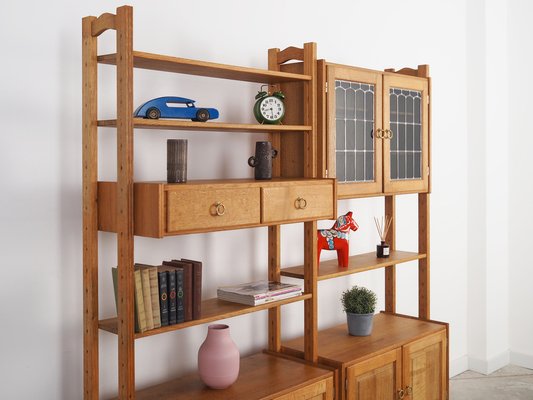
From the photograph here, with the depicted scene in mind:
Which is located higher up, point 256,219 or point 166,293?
point 256,219

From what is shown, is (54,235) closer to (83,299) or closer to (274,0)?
(83,299)

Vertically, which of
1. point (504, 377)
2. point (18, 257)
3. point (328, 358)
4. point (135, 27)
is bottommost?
point (504, 377)

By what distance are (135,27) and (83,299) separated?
3.46 feet

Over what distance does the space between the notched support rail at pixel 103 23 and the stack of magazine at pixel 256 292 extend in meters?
1.12

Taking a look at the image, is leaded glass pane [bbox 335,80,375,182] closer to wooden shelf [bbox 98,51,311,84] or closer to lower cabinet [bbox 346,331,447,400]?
wooden shelf [bbox 98,51,311,84]

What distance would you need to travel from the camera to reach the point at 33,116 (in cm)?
217

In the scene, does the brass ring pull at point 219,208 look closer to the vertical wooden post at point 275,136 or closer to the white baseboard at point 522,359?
the vertical wooden post at point 275,136

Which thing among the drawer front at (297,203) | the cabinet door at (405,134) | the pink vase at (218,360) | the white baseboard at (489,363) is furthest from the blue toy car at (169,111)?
the white baseboard at (489,363)

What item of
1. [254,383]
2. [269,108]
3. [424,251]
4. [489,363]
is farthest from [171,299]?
[489,363]

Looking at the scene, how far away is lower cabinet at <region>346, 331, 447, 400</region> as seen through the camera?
2.81 meters

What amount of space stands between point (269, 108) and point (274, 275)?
0.76m

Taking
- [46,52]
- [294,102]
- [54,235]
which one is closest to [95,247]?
[54,235]

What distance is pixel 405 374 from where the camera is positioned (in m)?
3.08

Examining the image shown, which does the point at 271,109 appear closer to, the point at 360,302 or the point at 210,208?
the point at 210,208
